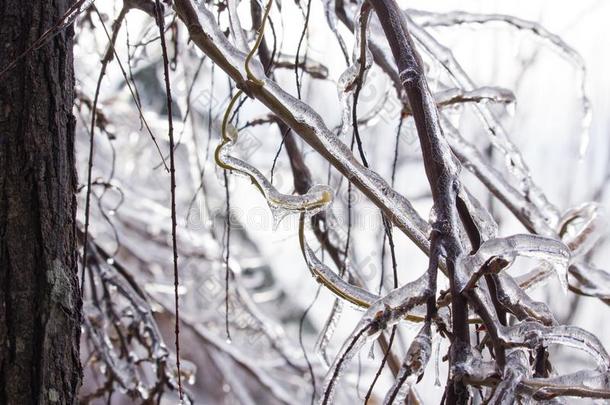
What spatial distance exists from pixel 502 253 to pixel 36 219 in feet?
1.38

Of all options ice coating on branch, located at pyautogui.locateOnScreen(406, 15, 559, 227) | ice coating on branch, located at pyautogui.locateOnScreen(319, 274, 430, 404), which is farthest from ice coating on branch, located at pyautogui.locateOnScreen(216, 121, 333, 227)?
ice coating on branch, located at pyautogui.locateOnScreen(406, 15, 559, 227)

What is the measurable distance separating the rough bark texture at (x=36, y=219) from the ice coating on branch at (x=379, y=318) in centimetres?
29

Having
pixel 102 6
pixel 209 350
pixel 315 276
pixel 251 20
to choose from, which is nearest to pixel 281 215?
pixel 315 276

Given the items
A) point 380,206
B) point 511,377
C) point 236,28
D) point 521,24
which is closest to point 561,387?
point 511,377

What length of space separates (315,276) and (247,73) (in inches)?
7.3

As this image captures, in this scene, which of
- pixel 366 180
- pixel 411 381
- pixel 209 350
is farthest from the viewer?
pixel 209 350

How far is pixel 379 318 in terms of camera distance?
1.76ft

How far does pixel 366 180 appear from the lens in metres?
0.64

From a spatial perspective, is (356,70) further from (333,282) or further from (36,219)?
(36,219)

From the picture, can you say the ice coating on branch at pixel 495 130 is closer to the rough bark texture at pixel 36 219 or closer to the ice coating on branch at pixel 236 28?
the ice coating on branch at pixel 236 28

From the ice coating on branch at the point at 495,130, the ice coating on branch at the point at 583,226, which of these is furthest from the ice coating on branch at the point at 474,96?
the ice coating on branch at the point at 583,226

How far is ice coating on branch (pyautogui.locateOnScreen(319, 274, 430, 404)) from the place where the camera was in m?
0.54

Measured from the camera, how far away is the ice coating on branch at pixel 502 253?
53cm

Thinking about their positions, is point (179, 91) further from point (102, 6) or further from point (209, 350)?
point (209, 350)
